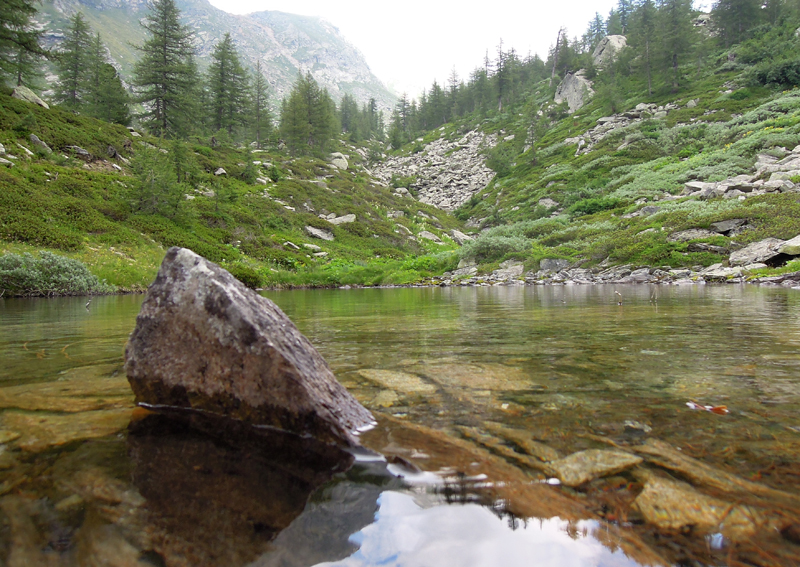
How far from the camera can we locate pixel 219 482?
1.49 m

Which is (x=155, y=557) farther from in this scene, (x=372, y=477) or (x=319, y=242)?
(x=319, y=242)

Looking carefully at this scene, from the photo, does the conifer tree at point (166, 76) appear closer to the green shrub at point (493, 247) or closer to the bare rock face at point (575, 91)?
the green shrub at point (493, 247)

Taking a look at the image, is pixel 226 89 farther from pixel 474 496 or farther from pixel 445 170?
pixel 474 496

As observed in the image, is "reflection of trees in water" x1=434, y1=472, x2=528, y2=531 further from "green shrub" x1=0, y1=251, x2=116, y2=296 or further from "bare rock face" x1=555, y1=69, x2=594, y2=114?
"bare rock face" x1=555, y1=69, x2=594, y2=114

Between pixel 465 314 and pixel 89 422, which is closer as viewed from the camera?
pixel 89 422

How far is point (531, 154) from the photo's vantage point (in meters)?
50.4

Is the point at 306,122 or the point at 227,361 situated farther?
the point at 306,122

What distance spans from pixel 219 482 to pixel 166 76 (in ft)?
152

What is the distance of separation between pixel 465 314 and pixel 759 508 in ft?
22.0

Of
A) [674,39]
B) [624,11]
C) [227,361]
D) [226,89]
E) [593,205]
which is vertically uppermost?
[624,11]

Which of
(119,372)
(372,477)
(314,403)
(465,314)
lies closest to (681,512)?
(372,477)

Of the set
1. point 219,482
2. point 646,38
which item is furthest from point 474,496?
point 646,38

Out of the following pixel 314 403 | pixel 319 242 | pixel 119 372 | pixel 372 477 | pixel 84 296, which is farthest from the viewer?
pixel 319 242

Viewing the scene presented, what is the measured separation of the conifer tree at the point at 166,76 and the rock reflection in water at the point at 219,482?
4158cm
